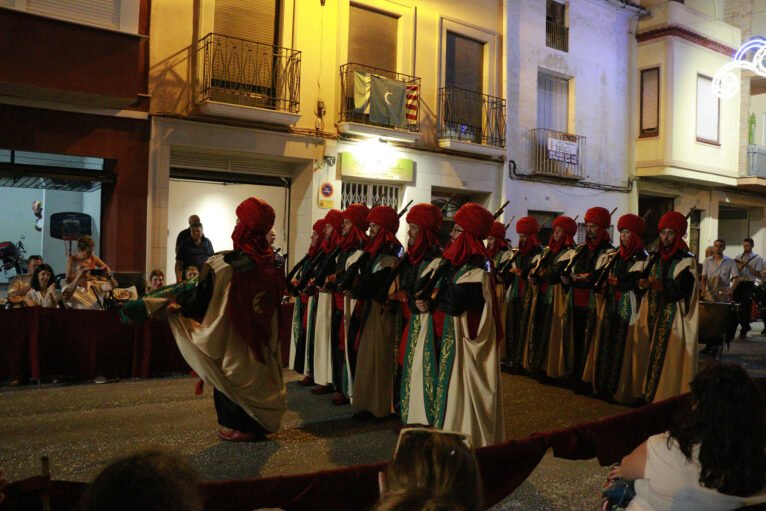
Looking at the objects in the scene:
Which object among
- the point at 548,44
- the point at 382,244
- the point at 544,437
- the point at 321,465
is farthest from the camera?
the point at 548,44

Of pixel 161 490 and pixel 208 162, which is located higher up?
pixel 208 162

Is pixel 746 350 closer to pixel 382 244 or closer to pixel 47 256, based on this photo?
pixel 382 244

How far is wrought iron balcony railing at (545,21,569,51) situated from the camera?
1683cm

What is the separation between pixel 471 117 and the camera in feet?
50.2

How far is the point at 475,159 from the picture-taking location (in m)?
15.4

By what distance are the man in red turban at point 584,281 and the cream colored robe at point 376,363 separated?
104 inches

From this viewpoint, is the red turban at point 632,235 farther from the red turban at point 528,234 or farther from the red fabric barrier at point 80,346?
the red fabric barrier at point 80,346

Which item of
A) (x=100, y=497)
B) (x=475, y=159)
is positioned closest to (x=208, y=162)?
(x=475, y=159)

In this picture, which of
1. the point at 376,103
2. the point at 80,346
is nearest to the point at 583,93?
the point at 376,103

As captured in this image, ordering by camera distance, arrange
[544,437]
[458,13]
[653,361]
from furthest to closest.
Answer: [458,13] → [653,361] → [544,437]

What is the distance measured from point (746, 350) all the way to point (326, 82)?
358 inches

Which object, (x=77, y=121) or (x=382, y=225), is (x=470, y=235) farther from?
(x=77, y=121)

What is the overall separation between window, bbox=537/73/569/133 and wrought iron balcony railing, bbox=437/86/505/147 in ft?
5.84

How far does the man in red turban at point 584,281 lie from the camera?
7793mm
